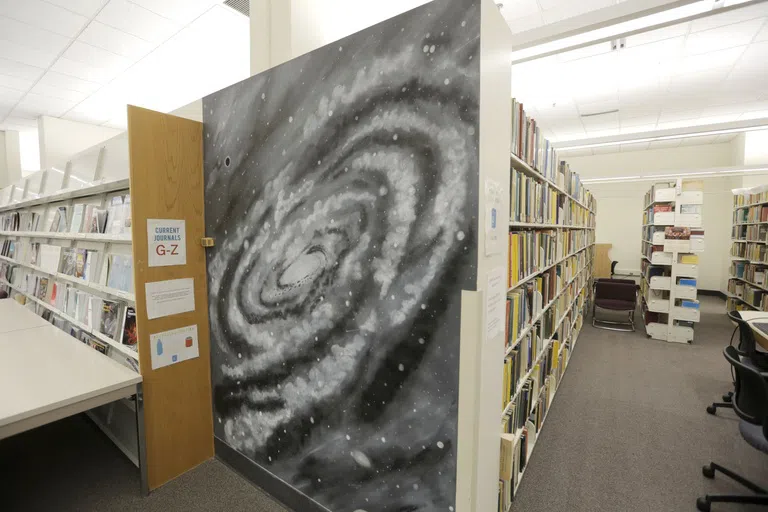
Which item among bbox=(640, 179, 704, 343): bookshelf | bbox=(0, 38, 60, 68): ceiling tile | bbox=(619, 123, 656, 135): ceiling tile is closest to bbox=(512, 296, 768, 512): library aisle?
bbox=(640, 179, 704, 343): bookshelf

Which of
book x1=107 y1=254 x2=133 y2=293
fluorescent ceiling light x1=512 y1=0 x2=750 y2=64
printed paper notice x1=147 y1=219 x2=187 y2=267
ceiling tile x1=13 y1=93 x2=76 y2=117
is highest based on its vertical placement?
ceiling tile x1=13 y1=93 x2=76 y2=117

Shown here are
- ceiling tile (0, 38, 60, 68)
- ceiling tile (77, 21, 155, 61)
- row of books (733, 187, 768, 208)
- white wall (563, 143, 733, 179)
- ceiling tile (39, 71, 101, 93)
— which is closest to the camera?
ceiling tile (77, 21, 155, 61)

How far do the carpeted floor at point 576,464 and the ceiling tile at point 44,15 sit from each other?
3728 millimetres

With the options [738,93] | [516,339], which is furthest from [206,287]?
[738,93]

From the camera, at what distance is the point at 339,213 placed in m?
1.61

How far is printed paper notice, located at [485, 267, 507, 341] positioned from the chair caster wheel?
1.73 m

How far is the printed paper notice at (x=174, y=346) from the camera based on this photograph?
79.7 inches

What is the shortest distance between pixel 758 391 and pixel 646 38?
355cm

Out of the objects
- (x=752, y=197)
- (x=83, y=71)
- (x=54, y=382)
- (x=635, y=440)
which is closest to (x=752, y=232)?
(x=752, y=197)

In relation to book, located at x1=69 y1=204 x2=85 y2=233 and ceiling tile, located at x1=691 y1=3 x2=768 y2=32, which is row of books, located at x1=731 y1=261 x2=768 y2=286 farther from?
book, located at x1=69 y1=204 x2=85 y2=233

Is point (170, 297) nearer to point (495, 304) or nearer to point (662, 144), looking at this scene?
point (495, 304)

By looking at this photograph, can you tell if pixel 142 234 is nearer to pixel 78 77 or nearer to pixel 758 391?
pixel 758 391

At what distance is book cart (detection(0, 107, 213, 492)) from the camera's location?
1946 millimetres

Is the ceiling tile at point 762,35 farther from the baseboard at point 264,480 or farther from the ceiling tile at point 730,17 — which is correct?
the baseboard at point 264,480
